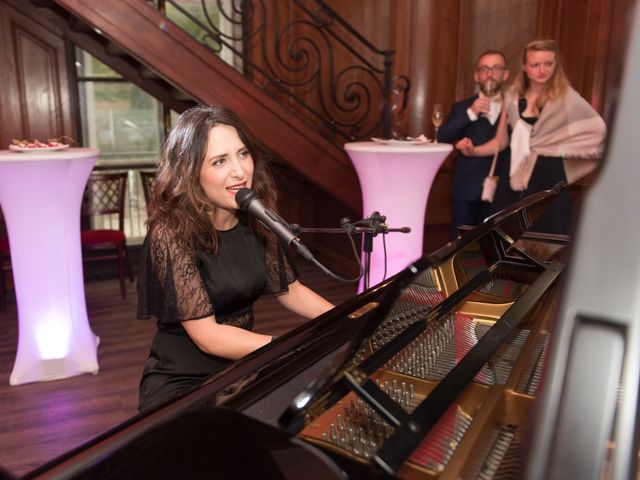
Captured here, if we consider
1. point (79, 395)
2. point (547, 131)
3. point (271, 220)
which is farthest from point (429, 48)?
point (271, 220)

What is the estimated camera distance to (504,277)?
2070 millimetres

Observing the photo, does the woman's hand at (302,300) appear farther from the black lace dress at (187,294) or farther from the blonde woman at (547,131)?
the blonde woman at (547,131)

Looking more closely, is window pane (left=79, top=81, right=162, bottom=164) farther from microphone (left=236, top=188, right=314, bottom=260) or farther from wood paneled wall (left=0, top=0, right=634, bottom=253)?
microphone (left=236, top=188, right=314, bottom=260)

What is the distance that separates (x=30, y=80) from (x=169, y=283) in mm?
3866

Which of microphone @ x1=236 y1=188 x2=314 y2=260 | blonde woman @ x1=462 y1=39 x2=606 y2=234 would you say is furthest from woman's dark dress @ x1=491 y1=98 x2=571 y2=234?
microphone @ x1=236 y1=188 x2=314 y2=260

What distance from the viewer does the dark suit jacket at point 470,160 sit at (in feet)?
11.8

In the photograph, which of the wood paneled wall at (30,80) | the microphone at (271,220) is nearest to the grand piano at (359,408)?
the microphone at (271,220)

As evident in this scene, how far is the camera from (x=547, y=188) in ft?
10.3

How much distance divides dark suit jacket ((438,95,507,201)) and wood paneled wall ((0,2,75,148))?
3.17m

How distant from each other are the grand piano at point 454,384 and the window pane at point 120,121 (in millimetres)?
4255

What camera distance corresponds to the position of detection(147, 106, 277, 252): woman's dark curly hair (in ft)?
5.90

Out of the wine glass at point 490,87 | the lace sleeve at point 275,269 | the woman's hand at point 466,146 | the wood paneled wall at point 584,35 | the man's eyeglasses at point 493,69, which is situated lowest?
the lace sleeve at point 275,269

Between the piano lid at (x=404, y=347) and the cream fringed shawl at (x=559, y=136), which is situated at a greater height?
the cream fringed shawl at (x=559, y=136)

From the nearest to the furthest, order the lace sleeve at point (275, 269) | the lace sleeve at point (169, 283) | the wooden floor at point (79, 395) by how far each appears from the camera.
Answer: the lace sleeve at point (169, 283), the lace sleeve at point (275, 269), the wooden floor at point (79, 395)
